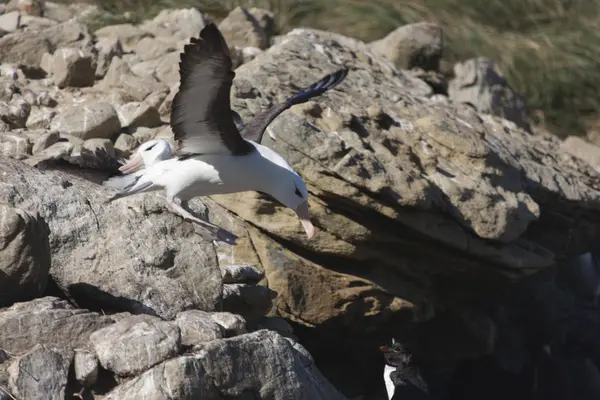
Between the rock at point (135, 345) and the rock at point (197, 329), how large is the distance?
0.19 m

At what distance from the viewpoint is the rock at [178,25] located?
467 inches

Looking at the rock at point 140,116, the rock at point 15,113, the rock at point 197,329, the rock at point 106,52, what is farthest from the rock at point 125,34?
the rock at point 197,329

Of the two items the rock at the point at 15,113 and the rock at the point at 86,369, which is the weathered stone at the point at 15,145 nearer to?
the rock at the point at 15,113

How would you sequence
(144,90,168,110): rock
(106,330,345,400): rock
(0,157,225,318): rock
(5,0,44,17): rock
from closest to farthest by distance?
(106,330,345,400): rock, (0,157,225,318): rock, (144,90,168,110): rock, (5,0,44,17): rock

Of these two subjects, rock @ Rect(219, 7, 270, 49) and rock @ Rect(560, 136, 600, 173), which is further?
rock @ Rect(560, 136, 600, 173)

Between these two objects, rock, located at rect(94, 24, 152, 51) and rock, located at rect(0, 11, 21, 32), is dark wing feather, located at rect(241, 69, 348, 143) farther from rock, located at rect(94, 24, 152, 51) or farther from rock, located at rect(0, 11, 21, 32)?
rock, located at rect(0, 11, 21, 32)

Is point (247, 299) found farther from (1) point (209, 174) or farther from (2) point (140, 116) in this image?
(2) point (140, 116)

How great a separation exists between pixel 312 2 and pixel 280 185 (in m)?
10.4

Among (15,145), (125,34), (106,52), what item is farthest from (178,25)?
(15,145)

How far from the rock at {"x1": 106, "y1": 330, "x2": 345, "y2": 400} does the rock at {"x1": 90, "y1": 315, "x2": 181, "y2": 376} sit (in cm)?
7

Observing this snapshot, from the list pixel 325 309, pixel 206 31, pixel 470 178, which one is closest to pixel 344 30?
pixel 470 178

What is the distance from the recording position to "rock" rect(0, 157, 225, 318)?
6.44 m

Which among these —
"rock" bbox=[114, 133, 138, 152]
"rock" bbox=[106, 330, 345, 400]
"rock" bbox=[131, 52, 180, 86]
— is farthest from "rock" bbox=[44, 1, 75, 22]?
"rock" bbox=[106, 330, 345, 400]

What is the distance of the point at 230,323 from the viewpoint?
247 inches
